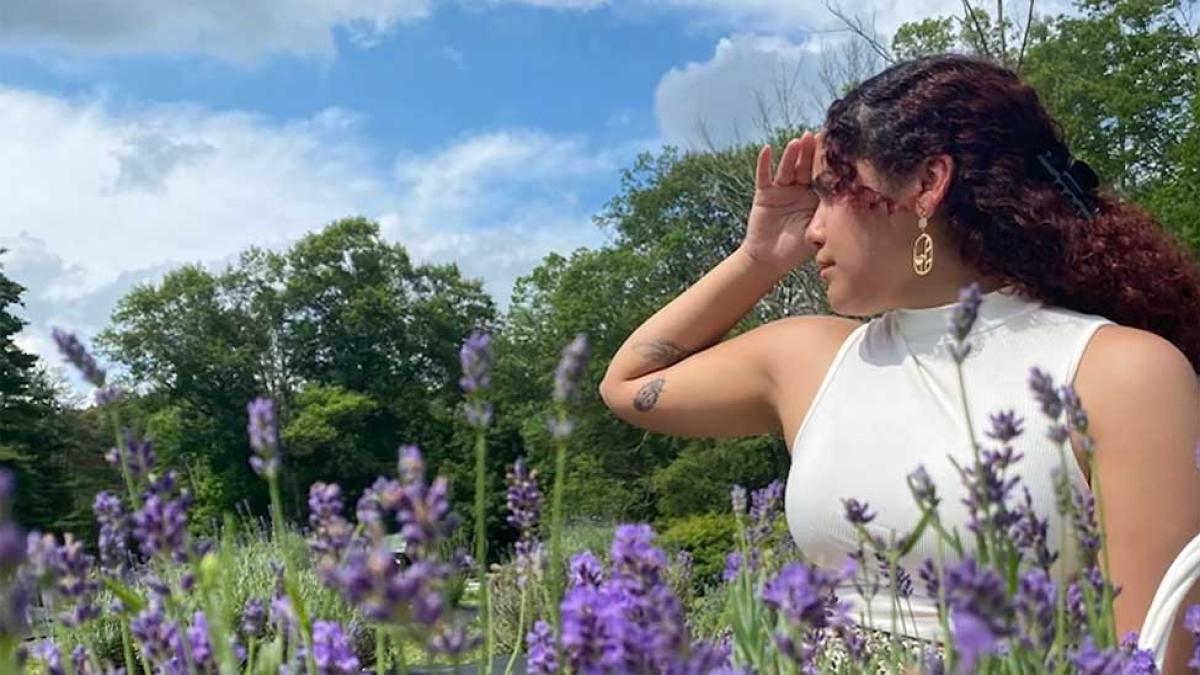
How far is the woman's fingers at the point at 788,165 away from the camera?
2.65 meters

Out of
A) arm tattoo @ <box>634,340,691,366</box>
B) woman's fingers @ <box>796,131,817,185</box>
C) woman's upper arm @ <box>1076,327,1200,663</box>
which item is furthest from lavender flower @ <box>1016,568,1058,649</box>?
arm tattoo @ <box>634,340,691,366</box>

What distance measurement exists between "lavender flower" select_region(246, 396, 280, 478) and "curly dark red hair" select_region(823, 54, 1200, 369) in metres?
1.52

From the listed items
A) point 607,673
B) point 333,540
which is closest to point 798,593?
point 607,673

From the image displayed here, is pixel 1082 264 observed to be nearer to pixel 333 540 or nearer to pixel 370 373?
pixel 333 540

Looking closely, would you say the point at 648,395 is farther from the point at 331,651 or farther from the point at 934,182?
the point at 331,651

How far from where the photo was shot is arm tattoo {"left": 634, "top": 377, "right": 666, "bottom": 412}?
2.70 meters

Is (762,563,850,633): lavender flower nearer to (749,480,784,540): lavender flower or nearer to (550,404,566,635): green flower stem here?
(550,404,566,635): green flower stem

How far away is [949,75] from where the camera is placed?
2273 millimetres

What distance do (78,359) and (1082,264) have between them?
67.9 inches

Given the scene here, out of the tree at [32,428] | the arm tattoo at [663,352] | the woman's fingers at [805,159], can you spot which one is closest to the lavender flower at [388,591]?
the woman's fingers at [805,159]

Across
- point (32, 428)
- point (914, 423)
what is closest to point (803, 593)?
point (914, 423)

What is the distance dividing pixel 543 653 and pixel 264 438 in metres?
0.23

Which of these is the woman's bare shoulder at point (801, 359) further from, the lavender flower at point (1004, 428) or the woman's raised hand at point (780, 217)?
the lavender flower at point (1004, 428)

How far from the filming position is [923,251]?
2215 millimetres
